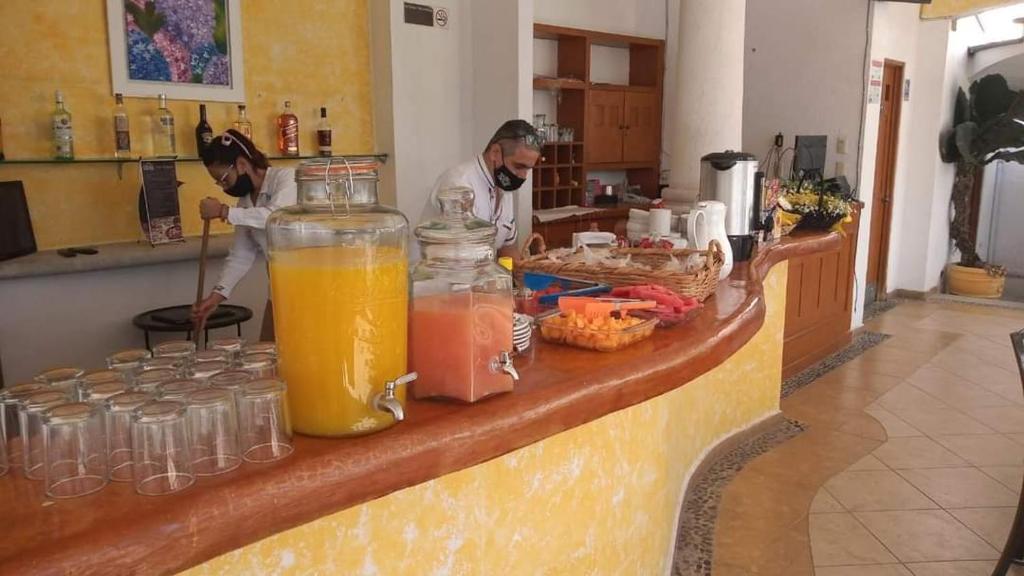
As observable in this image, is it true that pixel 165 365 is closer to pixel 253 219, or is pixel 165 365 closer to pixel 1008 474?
pixel 253 219

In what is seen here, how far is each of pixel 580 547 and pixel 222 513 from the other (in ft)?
3.73

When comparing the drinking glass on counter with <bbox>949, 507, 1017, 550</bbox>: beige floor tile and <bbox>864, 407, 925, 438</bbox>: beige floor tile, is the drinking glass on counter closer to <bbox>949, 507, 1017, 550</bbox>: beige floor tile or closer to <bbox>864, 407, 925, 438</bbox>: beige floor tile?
<bbox>949, 507, 1017, 550</bbox>: beige floor tile

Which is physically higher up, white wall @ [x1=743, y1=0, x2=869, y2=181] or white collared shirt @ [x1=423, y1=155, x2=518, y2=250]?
white wall @ [x1=743, y1=0, x2=869, y2=181]

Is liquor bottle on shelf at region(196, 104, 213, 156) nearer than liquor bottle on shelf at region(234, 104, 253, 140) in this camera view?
Yes

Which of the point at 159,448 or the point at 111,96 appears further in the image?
the point at 111,96

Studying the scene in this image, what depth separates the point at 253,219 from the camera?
333cm

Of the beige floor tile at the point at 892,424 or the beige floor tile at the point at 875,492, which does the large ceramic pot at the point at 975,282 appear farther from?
the beige floor tile at the point at 875,492

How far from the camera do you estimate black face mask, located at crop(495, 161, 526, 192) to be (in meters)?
3.59

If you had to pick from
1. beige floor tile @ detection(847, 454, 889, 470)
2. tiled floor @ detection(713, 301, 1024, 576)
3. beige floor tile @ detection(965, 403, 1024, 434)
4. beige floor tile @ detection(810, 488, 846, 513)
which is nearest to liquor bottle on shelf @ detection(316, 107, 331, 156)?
tiled floor @ detection(713, 301, 1024, 576)

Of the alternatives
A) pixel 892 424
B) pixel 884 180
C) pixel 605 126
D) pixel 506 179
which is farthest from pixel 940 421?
pixel 605 126

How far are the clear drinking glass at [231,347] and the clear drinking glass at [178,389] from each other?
12cm

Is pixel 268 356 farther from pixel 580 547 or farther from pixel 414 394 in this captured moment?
pixel 580 547

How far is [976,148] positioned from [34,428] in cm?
944

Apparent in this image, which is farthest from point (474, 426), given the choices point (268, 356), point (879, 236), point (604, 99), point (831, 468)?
point (879, 236)
